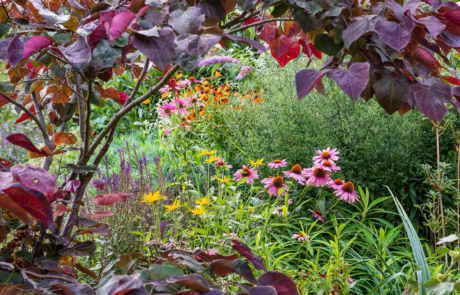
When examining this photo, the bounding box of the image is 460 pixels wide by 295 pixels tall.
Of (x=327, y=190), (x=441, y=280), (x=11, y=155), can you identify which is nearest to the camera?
(x=441, y=280)

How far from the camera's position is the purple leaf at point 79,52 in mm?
706

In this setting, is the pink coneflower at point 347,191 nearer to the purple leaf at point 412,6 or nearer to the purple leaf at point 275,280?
the purple leaf at point 275,280

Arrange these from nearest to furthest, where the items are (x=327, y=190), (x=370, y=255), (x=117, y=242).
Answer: (x=117, y=242), (x=370, y=255), (x=327, y=190)

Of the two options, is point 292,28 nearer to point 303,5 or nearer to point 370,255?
point 303,5

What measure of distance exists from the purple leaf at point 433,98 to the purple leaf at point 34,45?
29.5 inches

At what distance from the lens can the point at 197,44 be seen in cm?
68

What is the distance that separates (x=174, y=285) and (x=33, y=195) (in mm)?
302

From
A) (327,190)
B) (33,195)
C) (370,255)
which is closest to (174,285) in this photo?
(33,195)

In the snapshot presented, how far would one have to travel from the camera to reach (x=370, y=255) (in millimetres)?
2459

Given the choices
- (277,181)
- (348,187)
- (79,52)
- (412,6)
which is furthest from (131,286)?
(348,187)

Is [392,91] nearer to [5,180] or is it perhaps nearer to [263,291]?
[263,291]

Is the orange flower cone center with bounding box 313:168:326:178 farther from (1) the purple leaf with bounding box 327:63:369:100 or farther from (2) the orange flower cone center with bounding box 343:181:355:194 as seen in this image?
(1) the purple leaf with bounding box 327:63:369:100

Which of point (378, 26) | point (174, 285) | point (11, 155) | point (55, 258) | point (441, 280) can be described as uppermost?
point (378, 26)

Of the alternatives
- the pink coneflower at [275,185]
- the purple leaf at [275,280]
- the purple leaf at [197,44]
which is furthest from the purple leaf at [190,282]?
the pink coneflower at [275,185]
